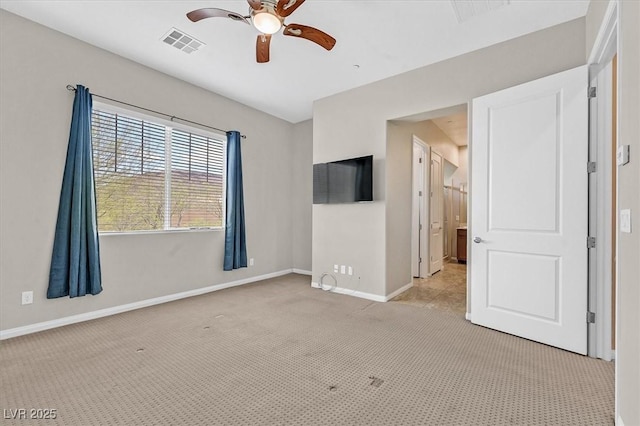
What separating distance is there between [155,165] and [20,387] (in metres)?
2.62

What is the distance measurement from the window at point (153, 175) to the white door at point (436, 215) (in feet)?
13.0

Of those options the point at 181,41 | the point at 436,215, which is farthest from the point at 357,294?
the point at 181,41

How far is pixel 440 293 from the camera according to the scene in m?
4.37

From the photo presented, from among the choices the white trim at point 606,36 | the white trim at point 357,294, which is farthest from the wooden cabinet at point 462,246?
the white trim at point 606,36

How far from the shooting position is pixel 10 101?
2764 mm

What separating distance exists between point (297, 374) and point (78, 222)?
108 inches

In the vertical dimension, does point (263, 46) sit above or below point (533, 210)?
above

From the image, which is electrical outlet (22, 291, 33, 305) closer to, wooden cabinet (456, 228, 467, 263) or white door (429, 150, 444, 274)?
white door (429, 150, 444, 274)

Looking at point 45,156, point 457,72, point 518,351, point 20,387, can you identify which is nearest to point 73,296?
point 20,387

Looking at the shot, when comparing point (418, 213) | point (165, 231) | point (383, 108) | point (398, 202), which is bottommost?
point (165, 231)

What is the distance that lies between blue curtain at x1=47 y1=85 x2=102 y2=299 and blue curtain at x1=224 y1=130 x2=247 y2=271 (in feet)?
5.62

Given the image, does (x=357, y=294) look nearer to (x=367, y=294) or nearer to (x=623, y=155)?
(x=367, y=294)

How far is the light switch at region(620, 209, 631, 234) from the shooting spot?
1.40 m

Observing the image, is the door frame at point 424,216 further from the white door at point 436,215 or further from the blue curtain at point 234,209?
the blue curtain at point 234,209
